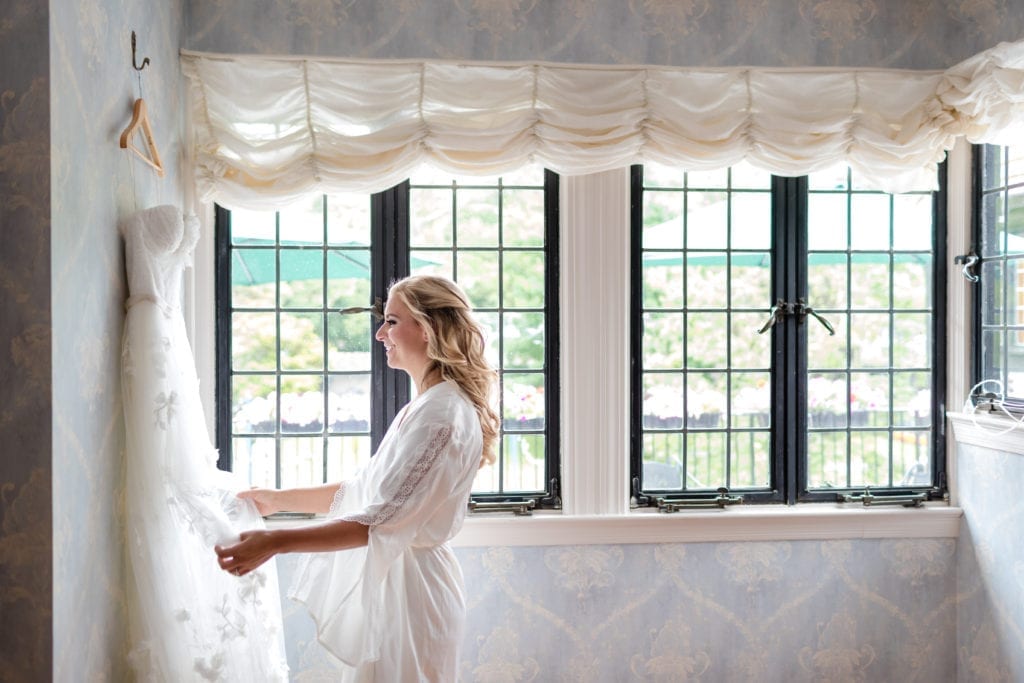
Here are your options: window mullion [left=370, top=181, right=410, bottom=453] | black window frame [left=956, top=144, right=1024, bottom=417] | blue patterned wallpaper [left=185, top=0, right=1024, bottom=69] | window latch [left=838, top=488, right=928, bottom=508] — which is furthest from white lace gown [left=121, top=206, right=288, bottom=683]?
black window frame [left=956, top=144, right=1024, bottom=417]

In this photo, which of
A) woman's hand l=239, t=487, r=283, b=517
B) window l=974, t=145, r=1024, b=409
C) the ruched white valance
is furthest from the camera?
window l=974, t=145, r=1024, b=409

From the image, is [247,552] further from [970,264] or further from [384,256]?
[970,264]

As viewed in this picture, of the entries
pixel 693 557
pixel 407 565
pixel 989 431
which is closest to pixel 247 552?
pixel 407 565

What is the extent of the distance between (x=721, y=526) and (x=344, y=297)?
5.04ft

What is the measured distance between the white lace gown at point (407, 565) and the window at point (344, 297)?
0.80 m

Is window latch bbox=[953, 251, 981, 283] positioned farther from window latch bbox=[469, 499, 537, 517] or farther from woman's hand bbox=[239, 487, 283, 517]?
woman's hand bbox=[239, 487, 283, 517]

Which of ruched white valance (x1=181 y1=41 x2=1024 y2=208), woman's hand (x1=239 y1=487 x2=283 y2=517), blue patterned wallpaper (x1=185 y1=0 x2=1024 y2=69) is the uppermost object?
blue patterned wallpaper (x1=185 y1=0 x2=1024 y2=69)

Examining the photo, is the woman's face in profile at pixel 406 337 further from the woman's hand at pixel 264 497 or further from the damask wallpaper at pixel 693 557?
the damask wallpaper at pixel 693 557

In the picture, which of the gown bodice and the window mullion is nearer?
the gown bodice

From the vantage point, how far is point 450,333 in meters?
2.22

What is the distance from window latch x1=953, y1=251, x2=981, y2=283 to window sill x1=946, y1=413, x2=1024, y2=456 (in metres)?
0.48

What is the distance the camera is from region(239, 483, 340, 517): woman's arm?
2412 millimetres

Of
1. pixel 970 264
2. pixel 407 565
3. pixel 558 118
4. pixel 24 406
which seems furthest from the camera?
→ pixel 970 264

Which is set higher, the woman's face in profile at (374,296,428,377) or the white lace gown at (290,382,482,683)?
the woman's face in profile at (374,296,428,377)
